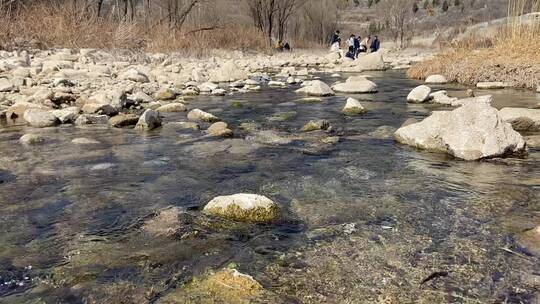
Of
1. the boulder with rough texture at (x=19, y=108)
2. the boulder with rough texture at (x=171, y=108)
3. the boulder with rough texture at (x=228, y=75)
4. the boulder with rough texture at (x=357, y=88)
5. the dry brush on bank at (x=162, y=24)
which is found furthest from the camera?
the dry brush on bank at (x=162, y=24)

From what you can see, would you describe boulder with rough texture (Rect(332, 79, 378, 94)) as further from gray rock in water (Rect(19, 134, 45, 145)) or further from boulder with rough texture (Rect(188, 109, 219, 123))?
gray rock in water (Rect(19, 134, 45, 145))

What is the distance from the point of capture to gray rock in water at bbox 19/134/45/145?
578 centimetres

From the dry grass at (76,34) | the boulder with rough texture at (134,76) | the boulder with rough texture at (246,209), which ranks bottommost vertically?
the boulder with rough texture at (246,209)

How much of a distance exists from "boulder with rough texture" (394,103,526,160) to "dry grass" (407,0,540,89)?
6.51 metres

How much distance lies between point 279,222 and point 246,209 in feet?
0.82

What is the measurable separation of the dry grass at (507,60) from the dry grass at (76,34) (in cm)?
1056

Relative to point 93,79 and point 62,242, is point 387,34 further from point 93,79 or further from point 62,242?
point 62,242

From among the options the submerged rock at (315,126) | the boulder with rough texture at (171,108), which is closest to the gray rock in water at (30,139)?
the boulder with rough texture at (171,108)

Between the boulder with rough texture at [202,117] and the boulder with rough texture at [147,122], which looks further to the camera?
the boulder with rough texture at [202,117]

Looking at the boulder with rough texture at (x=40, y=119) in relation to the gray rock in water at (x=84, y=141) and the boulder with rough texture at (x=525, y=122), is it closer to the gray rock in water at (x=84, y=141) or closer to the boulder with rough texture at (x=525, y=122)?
the gray rock in water at (x=84, y=141)

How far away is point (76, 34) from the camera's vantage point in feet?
51.3

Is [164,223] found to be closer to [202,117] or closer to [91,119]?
[202,117]

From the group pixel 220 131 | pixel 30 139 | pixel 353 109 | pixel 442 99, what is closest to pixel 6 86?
pixel 30 139

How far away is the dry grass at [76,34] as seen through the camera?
1423 centimetres
